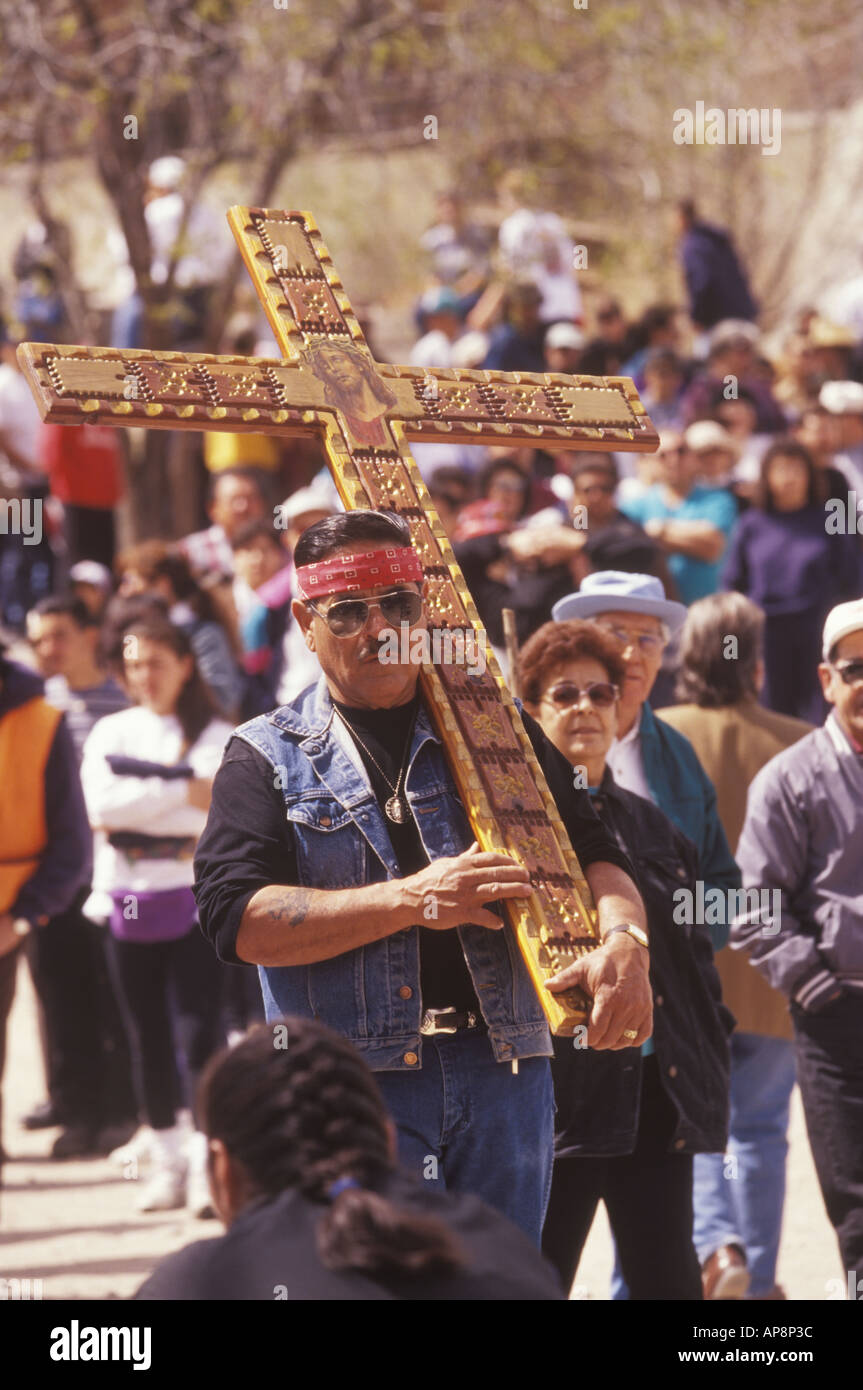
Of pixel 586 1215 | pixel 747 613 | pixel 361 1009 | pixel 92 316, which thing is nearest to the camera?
pixel 361 1009

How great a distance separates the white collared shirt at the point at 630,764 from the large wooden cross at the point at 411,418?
133cm

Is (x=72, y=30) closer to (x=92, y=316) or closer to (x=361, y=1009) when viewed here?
(x=92, y=316)

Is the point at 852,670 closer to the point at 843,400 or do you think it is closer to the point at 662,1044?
the point at 662,1044

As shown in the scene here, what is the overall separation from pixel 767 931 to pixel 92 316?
29.6 ft

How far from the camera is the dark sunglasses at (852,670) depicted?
522 cm

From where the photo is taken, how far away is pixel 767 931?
5309 millimetres

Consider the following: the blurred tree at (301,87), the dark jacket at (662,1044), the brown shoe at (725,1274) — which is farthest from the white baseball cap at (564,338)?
the dark jacket at (662,1044)

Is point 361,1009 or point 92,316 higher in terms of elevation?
point 92,316

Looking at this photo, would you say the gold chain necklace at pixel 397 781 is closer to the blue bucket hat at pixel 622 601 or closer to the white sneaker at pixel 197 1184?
the blue bucket hat at pixel 622 601

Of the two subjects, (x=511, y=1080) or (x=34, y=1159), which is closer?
(x=511, y=1080)

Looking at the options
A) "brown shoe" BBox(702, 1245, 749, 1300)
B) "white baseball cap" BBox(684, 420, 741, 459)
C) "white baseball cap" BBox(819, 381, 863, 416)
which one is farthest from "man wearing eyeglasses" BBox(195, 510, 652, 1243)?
"white baseball cap" BBox(819, 381, 863, 416)

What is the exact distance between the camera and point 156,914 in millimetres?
7301
